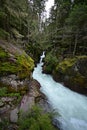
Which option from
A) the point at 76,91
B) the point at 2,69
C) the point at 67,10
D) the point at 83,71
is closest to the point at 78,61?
the point at 83,71

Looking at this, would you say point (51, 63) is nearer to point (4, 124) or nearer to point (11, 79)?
point (11, 79)

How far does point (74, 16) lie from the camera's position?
59.6 feet

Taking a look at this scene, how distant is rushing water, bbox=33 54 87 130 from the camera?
367 inches

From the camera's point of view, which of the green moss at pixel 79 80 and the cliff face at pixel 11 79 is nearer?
the cliff face at pixel 11 79

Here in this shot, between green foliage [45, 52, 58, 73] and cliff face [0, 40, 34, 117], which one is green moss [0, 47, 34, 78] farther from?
green foliage [45, 52, 58, 73]

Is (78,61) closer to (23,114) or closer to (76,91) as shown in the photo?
(76,91)

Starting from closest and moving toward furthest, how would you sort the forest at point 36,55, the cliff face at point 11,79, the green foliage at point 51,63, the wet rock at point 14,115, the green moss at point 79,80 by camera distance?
the wet rock at point 14,115, the cliff face at point 11,79, the forest at point 36,55, the green moss at point 79,80, the green foliage at point 51,63

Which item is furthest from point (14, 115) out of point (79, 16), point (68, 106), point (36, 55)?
point (36, 55)

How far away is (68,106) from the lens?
11.4 m

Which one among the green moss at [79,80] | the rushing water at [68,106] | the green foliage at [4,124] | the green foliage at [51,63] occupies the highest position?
the green foliage at [51,63]

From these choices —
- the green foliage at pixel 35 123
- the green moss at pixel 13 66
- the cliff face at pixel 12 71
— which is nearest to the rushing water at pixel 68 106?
the green foliage at pixel 35 123

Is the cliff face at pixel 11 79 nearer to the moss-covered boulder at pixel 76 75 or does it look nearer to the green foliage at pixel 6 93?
the green foliage at pixel 6 93

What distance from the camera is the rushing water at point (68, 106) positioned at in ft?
30.6

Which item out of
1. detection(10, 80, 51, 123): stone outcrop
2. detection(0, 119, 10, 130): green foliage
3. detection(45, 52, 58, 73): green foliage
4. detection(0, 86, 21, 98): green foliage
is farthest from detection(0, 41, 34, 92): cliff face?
detection(45, 52, 58, 73): green foliage
